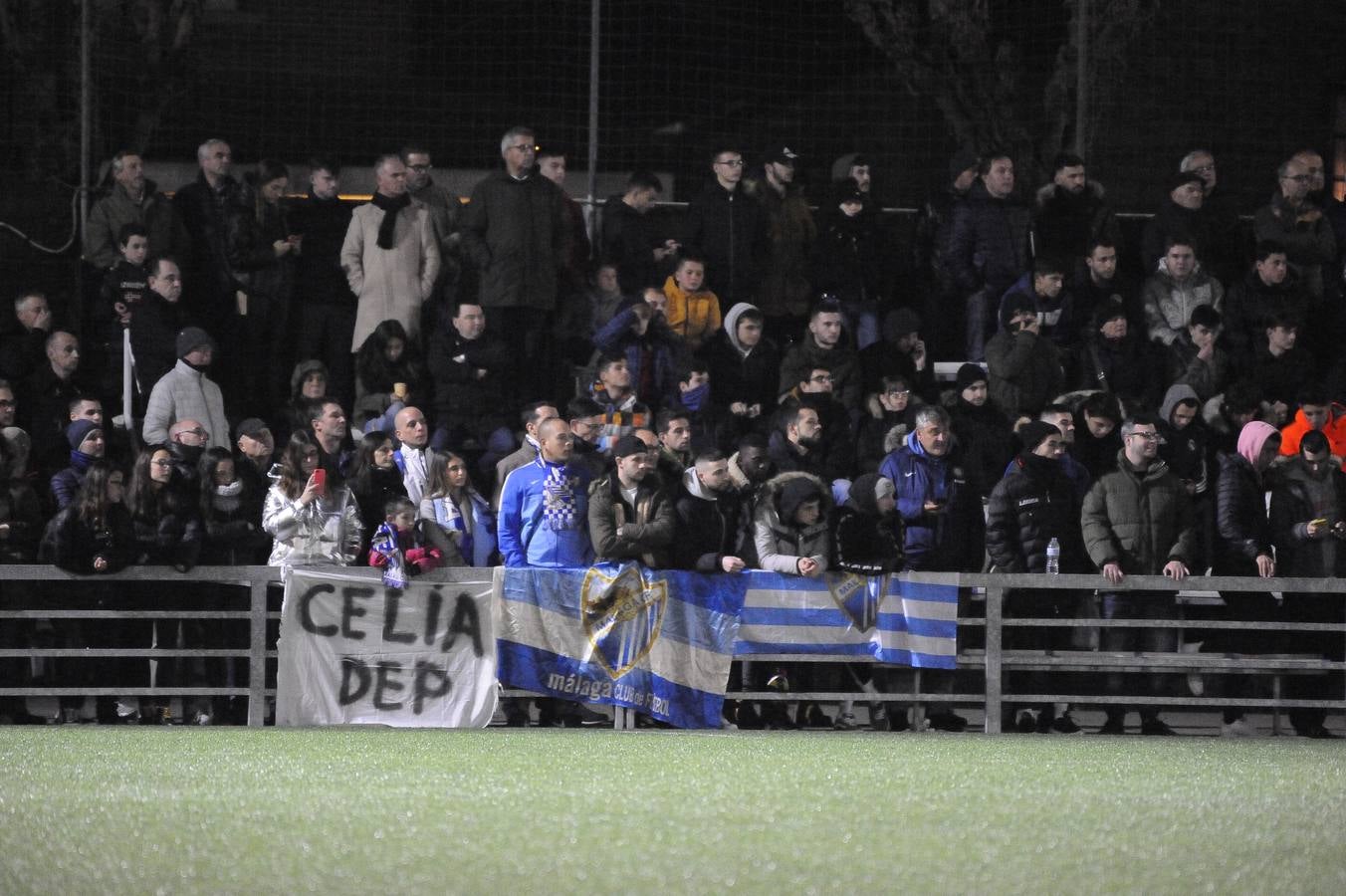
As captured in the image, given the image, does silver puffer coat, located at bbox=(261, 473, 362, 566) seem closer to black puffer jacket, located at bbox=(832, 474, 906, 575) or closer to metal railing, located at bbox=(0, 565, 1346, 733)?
metal railing, located at bbox=(0, 565, 1346, 733)

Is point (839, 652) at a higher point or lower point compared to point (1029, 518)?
lower

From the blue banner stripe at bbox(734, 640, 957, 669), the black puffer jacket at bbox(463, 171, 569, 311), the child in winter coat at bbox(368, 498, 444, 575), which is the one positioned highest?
the black puffer jacket at bbox(463, 171, 569, 311)

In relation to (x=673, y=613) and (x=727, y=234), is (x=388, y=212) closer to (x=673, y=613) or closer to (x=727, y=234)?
(x=727, y=234)

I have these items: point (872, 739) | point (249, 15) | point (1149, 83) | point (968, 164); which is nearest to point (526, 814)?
point (872, 739)

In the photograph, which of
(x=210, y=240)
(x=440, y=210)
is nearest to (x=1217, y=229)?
(x=440, y=210)

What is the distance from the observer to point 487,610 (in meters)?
12.2

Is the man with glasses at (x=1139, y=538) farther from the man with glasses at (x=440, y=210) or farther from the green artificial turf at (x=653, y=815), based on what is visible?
the man with glasses at (x=440, y=210)

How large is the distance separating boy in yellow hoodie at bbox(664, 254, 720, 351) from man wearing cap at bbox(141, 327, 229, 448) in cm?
336

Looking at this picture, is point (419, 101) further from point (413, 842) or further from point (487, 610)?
point (413, 842)

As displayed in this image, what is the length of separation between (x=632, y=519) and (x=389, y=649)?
1.63 m

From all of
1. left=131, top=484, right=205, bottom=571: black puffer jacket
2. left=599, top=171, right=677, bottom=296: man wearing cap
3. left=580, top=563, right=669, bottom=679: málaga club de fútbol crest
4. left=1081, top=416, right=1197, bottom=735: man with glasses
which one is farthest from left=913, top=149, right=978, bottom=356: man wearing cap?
left=131, top=484, right=205, bottom=571: black puffer jacket

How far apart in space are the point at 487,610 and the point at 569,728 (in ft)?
2.83

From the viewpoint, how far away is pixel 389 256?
49.5 feet

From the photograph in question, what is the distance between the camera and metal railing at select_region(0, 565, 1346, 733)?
39.2 feet
